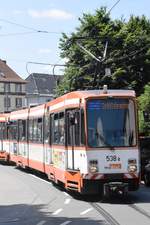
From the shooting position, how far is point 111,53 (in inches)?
1900

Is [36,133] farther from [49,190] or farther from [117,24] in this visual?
[117,24]

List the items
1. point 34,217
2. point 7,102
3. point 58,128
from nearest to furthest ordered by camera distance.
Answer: point 34,217
point 58,128
point 7,102

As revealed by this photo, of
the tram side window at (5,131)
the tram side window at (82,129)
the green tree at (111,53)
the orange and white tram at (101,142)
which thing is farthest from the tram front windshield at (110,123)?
the green tree at (111,53)

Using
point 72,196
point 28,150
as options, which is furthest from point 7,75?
point 72,196

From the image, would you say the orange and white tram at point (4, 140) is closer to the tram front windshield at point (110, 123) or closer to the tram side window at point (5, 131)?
the tram side window at point (5, 131)

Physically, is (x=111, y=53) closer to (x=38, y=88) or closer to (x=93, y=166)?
(x=93, y=166)

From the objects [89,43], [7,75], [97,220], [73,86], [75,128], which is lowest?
[97,220]

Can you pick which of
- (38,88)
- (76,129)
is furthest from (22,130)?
(38,88)

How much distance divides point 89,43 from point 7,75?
9043cm

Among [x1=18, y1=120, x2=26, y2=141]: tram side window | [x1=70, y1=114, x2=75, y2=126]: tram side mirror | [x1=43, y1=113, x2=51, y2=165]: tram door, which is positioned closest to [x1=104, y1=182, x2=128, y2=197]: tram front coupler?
[x1=70, y1=114, x2=75, y2=126]: tram side mirror

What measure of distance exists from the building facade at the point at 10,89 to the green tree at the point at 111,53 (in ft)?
279

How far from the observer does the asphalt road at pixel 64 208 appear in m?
14.0

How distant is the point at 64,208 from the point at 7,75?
122083 millimetres

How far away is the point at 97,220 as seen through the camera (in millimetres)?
13938
